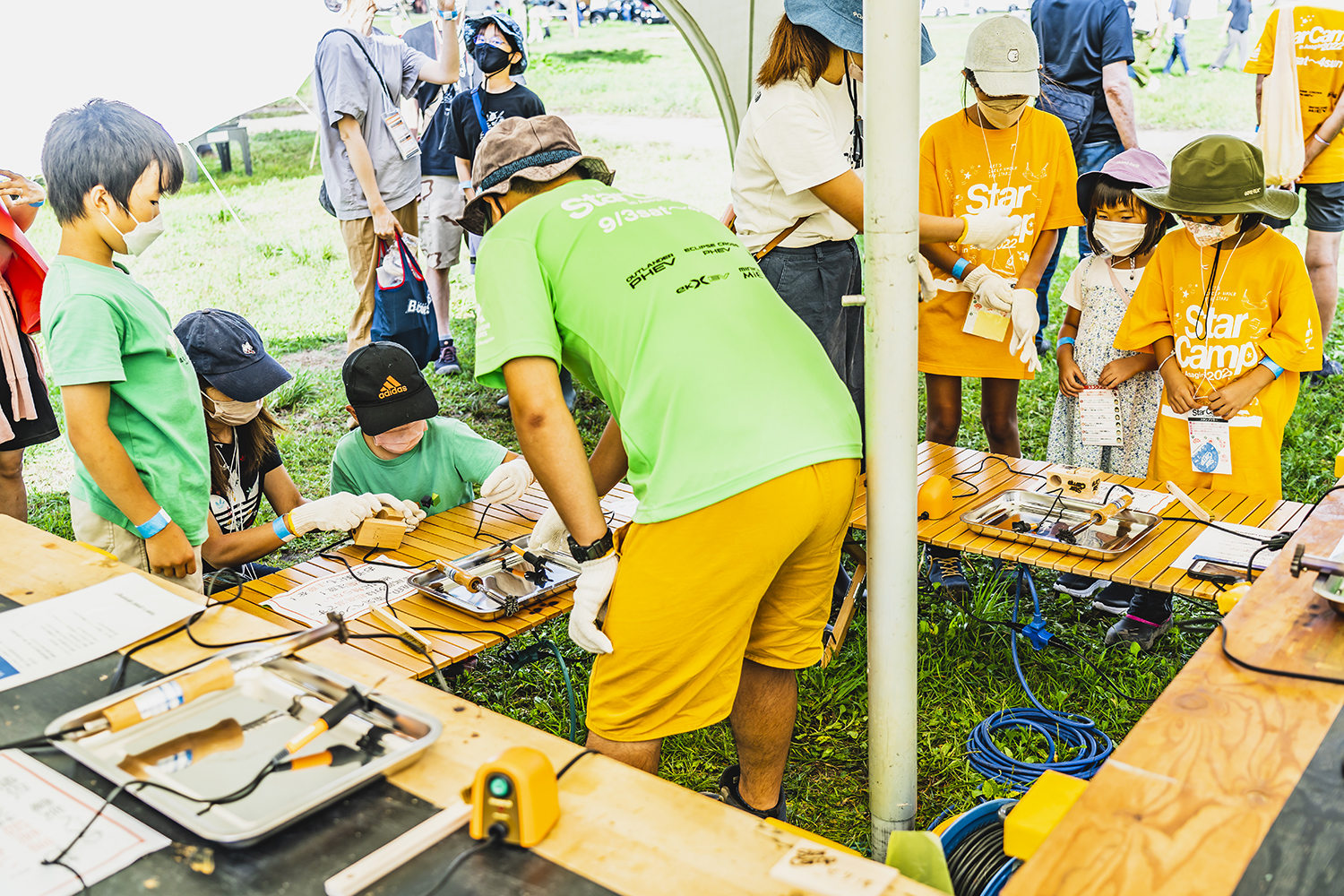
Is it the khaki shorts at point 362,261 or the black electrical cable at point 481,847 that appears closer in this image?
the black electrical cable at point 481,847

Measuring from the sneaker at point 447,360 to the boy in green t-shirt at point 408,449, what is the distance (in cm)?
277

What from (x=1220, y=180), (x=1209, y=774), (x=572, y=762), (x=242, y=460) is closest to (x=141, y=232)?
(x=242, y=460)

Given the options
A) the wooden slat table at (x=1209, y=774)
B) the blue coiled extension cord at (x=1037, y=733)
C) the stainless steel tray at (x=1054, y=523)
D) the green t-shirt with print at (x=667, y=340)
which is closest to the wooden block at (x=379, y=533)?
the green t-shirt with print at (x=667, y=340)

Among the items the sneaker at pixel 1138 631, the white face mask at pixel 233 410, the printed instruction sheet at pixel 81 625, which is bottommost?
the sneaker at pixel 1138 631

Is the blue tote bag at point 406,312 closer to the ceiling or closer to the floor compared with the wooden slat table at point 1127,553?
closer to the ceiling

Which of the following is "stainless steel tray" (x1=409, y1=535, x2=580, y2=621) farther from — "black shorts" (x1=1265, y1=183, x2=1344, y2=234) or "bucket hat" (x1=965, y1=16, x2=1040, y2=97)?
"black shorts" (x1=1265, y1=183, x2=1344, y2=234)

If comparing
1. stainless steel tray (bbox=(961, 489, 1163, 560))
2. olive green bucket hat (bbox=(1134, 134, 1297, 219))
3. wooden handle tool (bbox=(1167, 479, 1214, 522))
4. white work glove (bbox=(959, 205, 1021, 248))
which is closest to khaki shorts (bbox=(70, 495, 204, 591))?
stainless steel tray (bbox=(961, 489, 1163, 560))

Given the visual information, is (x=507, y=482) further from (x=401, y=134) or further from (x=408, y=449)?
(x=401, y=134)

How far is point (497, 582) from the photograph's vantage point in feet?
7.83

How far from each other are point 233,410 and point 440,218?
295 cm

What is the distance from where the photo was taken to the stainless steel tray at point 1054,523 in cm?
249

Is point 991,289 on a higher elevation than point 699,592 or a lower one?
higher

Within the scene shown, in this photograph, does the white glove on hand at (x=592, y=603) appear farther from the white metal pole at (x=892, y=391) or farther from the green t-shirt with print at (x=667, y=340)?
the white metal pole at (x=892, y=391)

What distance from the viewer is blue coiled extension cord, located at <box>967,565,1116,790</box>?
2506 millimetres
